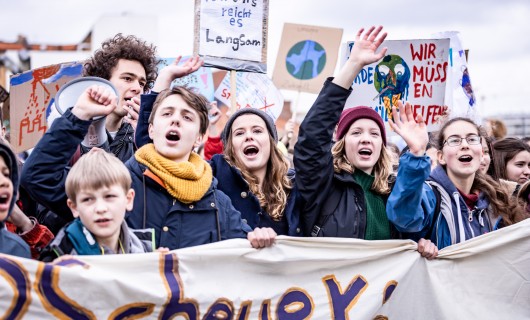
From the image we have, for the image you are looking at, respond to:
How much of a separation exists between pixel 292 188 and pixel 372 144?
1.76 feet

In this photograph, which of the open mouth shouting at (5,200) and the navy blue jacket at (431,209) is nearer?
the open mouth shouting at (5,200)

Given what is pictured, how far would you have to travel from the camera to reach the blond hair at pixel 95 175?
3.15 m

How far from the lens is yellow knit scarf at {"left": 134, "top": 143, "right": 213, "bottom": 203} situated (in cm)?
351

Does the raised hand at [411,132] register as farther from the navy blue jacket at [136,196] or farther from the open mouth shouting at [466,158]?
the navy blue jacket at [136,196]

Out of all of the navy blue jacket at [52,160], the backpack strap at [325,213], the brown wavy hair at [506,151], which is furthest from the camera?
the brown wavy hair at [506,151]

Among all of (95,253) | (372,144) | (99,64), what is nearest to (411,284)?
(372,144)

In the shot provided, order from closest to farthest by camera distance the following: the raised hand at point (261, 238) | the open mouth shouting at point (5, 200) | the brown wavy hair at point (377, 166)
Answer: the open mouth shouting at point (5, 200), the raised hand at point (261, 238), the brown wavy hair at point (377, 166)

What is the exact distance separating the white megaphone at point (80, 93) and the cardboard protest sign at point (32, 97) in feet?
5.38

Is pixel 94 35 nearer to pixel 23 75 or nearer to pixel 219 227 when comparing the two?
pixel 23 75

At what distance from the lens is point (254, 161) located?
14.1ft

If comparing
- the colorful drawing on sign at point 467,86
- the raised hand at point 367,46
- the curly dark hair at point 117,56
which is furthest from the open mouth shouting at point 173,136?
the colorful drawing on sign at point 467,86

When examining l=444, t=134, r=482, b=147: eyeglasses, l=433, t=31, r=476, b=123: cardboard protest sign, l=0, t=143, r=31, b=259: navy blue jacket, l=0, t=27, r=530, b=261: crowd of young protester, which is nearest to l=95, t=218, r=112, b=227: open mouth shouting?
l=0, t=27, r=530, b=261: crowd of young protester

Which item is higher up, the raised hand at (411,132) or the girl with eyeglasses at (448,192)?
the raised hand at (411,132)

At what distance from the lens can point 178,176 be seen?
355cm
